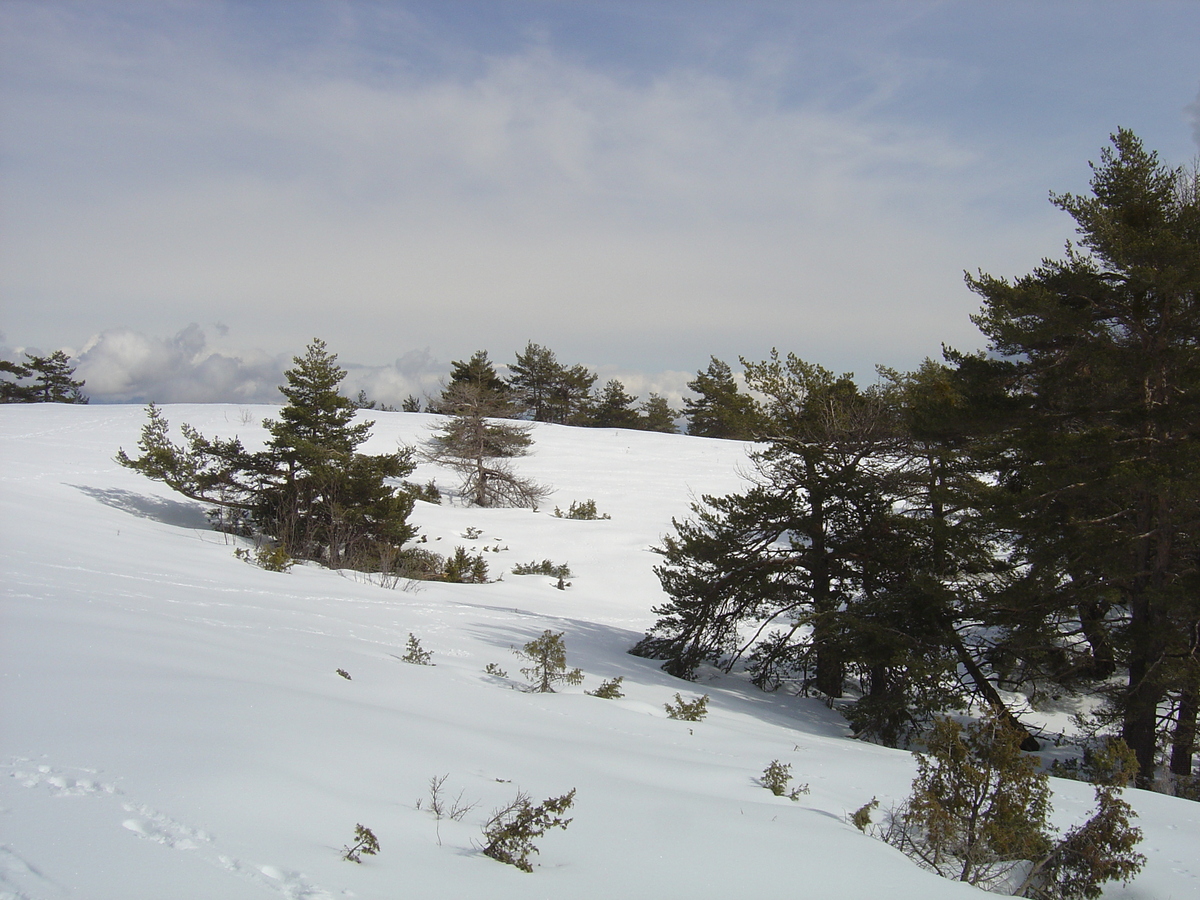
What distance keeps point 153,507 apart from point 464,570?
820 centimetres

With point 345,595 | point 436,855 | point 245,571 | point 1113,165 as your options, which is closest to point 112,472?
point 245,571

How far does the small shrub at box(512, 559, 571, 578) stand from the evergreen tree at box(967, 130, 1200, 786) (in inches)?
435

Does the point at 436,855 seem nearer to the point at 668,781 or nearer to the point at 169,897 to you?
the point at 169,897

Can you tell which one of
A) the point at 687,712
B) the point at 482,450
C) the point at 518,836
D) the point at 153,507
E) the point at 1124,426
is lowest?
the point at 153,507

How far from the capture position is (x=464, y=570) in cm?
1692

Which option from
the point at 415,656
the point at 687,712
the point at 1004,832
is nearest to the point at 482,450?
the point at 415,656

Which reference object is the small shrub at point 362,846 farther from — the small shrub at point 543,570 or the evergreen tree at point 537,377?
the evergreen tree at point 537,377

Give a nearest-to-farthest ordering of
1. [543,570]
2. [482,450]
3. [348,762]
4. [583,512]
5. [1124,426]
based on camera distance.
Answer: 1. [348,762]
2. [1124,426]
3. [543,570]
4. [583,512]
5. [482,450]

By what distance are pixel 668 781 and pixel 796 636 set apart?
11.6m

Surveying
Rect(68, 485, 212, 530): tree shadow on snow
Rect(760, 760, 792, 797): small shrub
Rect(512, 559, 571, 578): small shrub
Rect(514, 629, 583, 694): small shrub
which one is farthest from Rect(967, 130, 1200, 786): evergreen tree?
Rect(68, 485, 212, 530): tree shadow on snow

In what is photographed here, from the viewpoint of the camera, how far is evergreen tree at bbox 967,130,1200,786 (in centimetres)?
799

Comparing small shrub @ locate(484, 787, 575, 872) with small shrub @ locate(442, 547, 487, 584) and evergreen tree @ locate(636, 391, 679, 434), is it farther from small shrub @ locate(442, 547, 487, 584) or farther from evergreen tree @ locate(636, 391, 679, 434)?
evergreen tree @ locate(636, 391, 679, 434)

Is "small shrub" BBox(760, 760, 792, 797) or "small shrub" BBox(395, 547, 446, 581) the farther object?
"small shrub" BBox(395, 547, 446, 581)

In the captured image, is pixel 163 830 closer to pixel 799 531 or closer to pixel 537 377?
pixel 799 531
